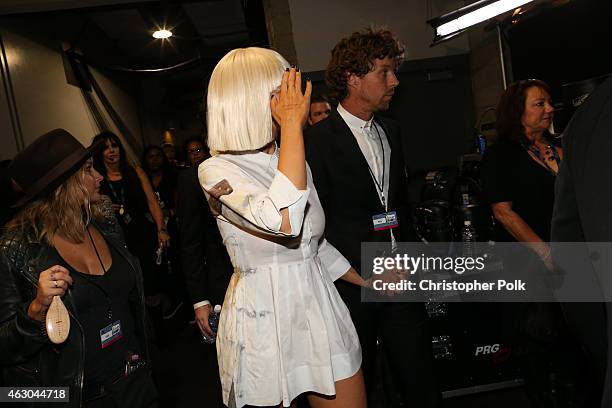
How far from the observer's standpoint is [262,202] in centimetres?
125

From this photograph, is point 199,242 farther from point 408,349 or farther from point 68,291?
point 408,349

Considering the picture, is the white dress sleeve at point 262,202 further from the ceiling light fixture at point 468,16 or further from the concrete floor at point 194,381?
the ceiling light fixture at point 468,16

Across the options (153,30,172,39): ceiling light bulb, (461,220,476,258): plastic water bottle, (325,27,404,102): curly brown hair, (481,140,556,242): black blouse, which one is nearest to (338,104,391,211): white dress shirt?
(325,27,404,102): curly brown hair

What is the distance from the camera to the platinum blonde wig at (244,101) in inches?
52.6

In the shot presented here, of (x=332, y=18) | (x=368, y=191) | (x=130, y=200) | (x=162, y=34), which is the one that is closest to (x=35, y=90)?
(x=130, y=200)

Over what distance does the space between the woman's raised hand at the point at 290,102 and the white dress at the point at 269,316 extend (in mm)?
154

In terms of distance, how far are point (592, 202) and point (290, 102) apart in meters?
0.73

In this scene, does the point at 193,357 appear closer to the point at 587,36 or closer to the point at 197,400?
the point at 197,400

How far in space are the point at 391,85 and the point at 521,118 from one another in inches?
31.8

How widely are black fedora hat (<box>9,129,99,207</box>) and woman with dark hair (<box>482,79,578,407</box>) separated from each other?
193 centimetres

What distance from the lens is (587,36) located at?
11.6 feet

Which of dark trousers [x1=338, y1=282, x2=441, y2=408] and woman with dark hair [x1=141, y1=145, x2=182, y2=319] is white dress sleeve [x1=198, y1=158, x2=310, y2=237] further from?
woman with dark hair [x1=141, y1=145, x2=182, y2=319]

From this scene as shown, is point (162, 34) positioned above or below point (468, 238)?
above

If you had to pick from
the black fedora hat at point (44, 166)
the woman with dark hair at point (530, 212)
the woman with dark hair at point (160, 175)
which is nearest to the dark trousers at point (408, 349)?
the woman with dark hair at point (530, 212)
